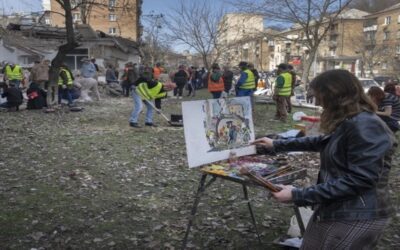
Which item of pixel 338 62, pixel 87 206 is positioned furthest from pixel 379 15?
pixel 87 206

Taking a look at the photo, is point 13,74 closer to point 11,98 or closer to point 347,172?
point 11,98

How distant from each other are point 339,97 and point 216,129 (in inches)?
62.2

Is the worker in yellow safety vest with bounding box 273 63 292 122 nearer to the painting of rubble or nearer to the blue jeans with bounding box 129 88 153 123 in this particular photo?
the blue jeans with bounding box 129 88 153 123

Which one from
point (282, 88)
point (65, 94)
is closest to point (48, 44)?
point (65, 94)

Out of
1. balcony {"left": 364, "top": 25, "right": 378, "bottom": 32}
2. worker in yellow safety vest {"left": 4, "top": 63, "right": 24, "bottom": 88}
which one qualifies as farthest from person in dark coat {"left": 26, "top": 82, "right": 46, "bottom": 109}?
balcony {"left": 364, "top": 25, "right": 378, "bottom": 32}

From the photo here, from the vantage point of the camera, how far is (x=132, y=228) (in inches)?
190

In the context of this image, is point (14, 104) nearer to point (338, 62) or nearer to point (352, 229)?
point (352, 229)

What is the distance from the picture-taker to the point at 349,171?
7.57 feet

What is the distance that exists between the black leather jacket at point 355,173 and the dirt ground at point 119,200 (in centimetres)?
214

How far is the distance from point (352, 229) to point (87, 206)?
3.78 metres

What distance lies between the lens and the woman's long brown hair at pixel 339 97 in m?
2.38

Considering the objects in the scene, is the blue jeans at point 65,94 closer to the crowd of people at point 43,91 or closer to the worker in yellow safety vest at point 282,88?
the crowd of people at point 43,91

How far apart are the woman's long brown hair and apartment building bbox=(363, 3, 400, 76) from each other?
167 ft

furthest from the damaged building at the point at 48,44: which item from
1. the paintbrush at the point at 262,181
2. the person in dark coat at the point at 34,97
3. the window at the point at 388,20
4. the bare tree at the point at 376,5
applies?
the window at the point at 388,20
